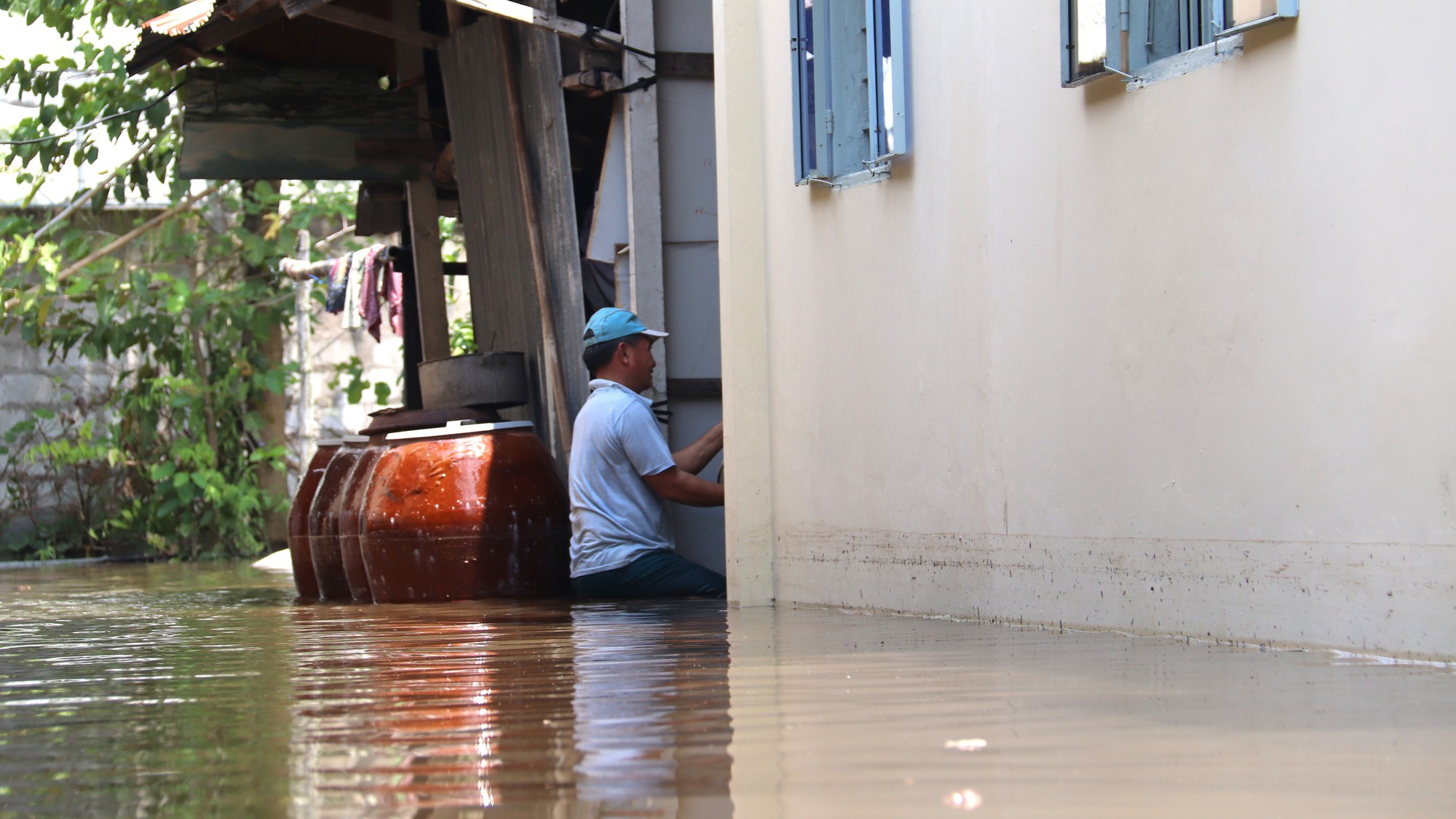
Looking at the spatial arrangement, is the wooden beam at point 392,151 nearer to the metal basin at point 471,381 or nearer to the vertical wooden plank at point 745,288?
the metal basin at point 471,381

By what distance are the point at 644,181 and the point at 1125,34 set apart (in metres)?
3.11

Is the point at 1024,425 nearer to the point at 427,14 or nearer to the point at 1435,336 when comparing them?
the point at 1435,336

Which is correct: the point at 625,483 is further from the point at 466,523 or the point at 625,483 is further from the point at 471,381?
the point at 471,381

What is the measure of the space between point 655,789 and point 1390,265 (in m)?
1.91

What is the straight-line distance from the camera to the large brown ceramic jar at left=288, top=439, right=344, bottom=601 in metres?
7.39

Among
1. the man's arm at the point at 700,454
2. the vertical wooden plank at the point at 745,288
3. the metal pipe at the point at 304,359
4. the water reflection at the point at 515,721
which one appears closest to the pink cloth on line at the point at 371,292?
the metal pipe at the point at 304,359

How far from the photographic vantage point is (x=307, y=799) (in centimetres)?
200

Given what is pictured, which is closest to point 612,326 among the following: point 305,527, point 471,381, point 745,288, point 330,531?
point 745,288

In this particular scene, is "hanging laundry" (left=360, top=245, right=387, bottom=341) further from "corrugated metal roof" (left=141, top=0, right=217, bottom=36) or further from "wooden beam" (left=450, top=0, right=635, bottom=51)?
"wooden beam" (left=450, top=0, right=635, bottom=51)

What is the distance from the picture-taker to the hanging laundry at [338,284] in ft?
38.3

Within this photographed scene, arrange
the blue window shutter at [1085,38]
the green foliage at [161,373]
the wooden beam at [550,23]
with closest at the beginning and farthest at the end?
the blue window shutter at [1085,38], the wooden beam at [550,23], the green foliage at [161,373]

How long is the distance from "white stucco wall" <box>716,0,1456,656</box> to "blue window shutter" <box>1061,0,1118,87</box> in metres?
0.05

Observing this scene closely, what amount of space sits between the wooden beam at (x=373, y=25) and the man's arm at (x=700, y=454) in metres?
2.52

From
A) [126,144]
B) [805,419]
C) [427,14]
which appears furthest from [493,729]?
[126,144]
